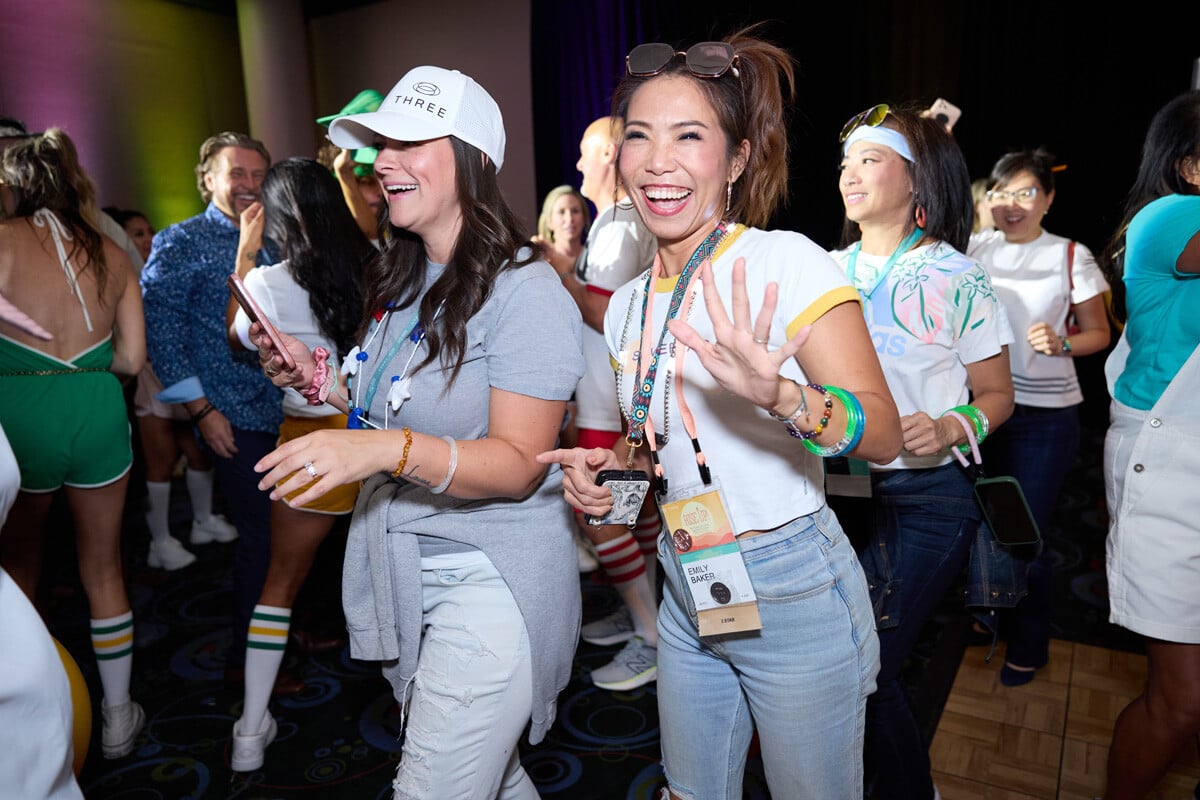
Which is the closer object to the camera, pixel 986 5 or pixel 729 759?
pixel 729 759

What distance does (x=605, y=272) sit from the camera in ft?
8.59

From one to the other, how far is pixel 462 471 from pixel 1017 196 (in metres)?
2.61

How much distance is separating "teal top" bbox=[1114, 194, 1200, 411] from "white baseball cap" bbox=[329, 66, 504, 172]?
1410 mm

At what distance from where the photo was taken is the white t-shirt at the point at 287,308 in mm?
2186

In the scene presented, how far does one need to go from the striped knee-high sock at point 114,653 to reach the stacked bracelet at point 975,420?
7.81 feet

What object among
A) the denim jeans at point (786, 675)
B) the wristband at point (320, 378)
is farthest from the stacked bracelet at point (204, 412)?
the denim jeans at point (786, 675)

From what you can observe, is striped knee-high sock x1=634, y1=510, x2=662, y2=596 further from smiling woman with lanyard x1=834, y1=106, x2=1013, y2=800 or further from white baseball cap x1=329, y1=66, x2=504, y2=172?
white baseball cap x1=329, y1=66, x2=504, y2=172

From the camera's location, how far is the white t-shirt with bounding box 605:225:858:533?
3.83 feet

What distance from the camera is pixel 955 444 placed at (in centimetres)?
167

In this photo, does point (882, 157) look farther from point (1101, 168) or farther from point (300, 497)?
point (1101, 168)

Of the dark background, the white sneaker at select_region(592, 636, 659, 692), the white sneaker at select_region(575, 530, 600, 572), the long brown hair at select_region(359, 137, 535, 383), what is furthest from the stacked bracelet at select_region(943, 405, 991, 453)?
the dark background

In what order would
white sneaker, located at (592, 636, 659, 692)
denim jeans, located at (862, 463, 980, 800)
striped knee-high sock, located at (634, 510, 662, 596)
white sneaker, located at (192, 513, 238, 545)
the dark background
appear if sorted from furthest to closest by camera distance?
the dark background < white sneaker, located at (192, 513, 238, 545) < striped knee-high sock, located at (634, 510, 662, 596) < white sneaker, located at (592, 636, 659, 692) < denim jeans, located at (862, 463, 980, 800)

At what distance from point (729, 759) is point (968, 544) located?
796 mm

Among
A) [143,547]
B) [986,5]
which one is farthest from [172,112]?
[986,5]
